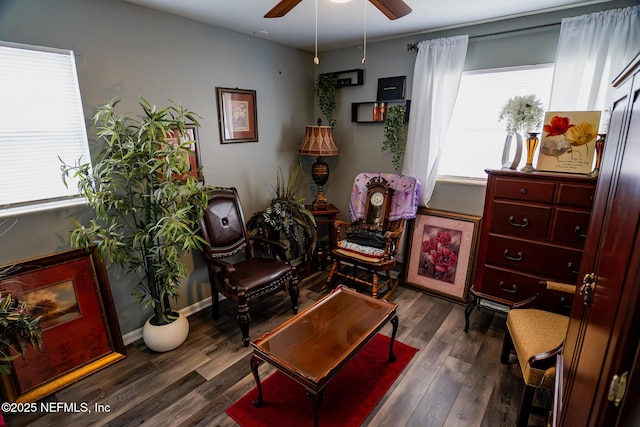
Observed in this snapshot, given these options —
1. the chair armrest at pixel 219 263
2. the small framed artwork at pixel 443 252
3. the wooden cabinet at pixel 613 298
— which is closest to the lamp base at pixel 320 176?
the small framed artwork at pixel 443 252

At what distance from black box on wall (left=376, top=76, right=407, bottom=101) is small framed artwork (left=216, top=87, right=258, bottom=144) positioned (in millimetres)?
1370

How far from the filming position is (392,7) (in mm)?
1643

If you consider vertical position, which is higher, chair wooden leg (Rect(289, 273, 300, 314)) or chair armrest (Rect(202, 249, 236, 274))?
chair armrest (Rect(202, 249, 236, 274))

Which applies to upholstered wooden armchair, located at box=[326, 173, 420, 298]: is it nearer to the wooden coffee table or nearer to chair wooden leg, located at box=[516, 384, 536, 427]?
the wooden coffee table

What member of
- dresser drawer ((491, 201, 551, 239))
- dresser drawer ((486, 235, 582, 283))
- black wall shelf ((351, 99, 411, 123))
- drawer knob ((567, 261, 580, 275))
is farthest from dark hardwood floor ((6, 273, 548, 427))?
black wall shelf ((351, 99, 411, 123))

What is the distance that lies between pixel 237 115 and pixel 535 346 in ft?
9.89

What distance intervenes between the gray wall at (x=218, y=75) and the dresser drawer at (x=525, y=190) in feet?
2.10

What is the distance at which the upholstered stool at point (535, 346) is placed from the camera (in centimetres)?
163

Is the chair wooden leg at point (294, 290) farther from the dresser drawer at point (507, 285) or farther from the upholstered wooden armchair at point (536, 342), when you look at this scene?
the upholstered wooden armchair at point (536, 342)

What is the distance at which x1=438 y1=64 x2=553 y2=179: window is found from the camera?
2715 mm

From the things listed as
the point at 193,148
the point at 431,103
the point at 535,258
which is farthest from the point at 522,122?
the point at 193,148

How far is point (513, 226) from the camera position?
2.43m

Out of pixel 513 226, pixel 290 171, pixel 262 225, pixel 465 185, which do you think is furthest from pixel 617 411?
pixel 290 171

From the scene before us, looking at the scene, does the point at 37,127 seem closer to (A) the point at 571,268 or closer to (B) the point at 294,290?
(B) the point at 294,290
